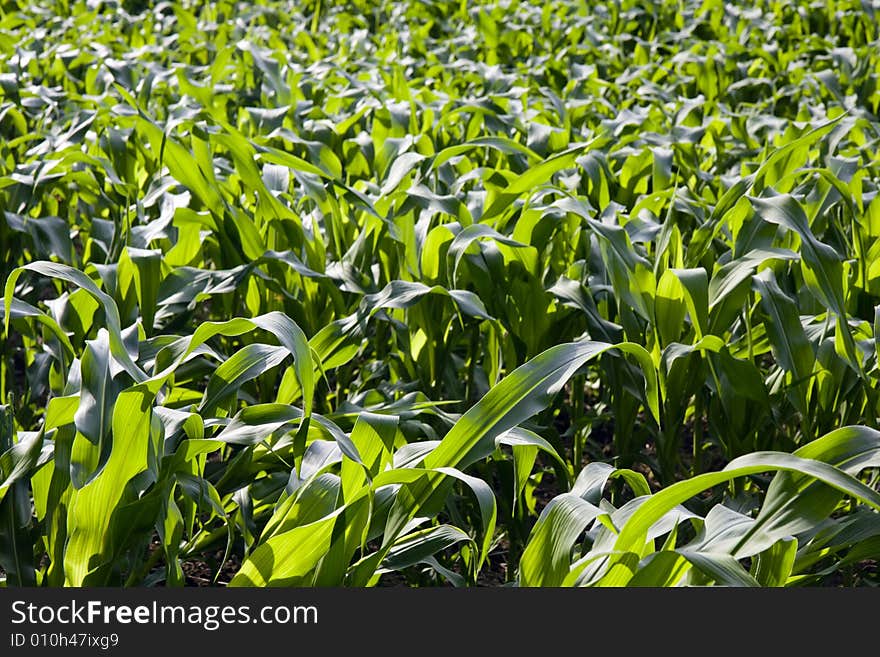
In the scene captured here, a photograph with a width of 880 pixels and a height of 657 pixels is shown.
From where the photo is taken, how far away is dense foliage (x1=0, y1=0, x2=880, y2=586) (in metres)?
1.32

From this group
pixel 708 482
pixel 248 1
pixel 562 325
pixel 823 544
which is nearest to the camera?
pixel 708 482

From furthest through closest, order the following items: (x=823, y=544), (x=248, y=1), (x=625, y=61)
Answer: (x=248, y=1) < (x=625, y=61) < (x=823, y=544)

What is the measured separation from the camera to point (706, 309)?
1.71 metres

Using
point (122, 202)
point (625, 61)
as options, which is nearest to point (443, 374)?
point (122, 202)

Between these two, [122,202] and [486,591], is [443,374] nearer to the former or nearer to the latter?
[486,591]

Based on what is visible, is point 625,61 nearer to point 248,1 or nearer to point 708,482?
point 248,1

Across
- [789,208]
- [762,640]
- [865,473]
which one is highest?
[789,208]

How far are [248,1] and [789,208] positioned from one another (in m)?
5.03

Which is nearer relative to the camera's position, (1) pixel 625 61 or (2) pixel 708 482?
(2) pixel 708 482

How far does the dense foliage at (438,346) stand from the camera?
132 centimetres

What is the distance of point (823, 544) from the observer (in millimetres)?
1305

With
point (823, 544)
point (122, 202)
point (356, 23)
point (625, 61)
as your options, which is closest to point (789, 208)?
point (823, 544)

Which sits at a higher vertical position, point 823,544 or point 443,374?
point 823,544

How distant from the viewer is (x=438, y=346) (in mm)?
2002
